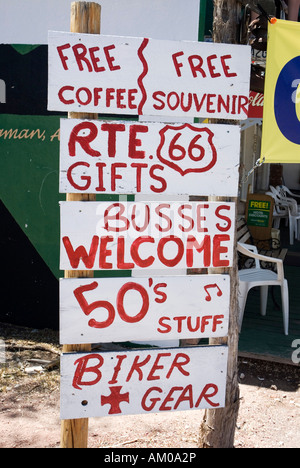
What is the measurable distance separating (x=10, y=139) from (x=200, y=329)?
3.72 meters

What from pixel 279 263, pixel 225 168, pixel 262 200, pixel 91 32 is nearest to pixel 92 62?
pixel 91 32

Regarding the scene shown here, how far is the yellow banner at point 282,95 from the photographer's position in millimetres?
3529

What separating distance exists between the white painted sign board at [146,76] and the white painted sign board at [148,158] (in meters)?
0.09

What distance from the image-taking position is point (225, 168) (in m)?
2.88

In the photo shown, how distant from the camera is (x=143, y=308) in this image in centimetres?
287

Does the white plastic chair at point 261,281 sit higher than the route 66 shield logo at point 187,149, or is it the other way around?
the route 66 shield logo at point 187,149

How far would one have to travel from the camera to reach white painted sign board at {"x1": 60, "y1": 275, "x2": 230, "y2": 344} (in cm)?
279

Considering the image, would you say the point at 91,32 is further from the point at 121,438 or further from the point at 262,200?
the point at 262,200

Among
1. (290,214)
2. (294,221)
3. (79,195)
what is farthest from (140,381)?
(294,221)

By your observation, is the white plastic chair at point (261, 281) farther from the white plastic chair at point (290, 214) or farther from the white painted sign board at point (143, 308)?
the white plastic chair at point (290, 214)

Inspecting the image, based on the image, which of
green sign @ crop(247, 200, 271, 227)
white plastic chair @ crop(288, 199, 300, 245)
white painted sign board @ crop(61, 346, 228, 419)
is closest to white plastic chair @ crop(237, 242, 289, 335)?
green sign @ crop(247, 200, 271, 227)

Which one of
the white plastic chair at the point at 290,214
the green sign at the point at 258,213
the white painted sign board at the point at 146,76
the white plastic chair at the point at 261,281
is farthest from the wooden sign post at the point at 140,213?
the white plastic chair at the point at 290,214

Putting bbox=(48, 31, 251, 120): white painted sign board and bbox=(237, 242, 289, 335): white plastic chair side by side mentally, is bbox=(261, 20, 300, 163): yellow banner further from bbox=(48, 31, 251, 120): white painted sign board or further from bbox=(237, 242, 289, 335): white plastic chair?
bbox=(237, 242, 289, 335): white plastic chair

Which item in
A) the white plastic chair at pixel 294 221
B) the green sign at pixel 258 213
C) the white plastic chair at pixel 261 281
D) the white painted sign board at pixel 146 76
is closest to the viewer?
the white painted sign board at pixel 146 76
